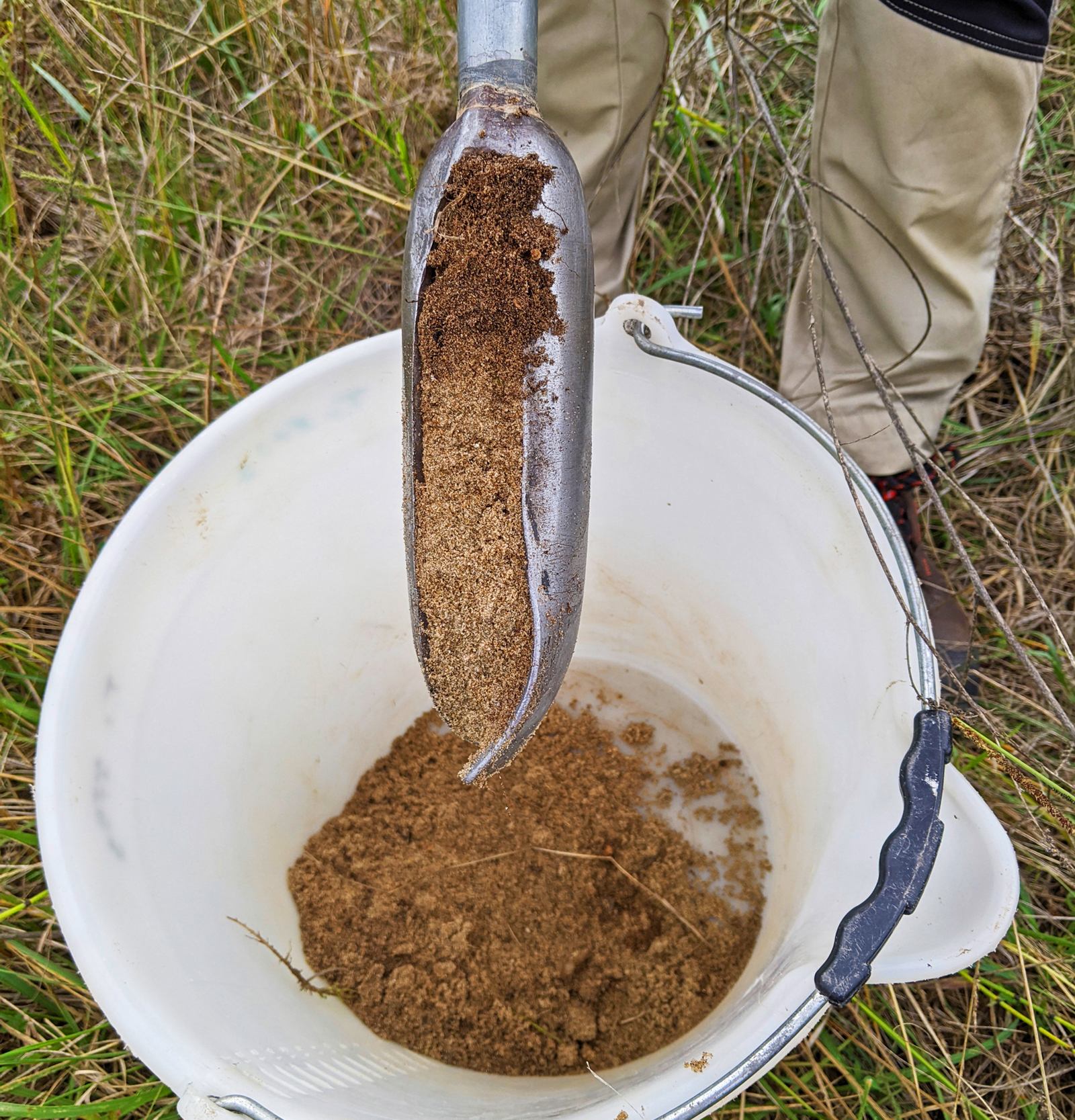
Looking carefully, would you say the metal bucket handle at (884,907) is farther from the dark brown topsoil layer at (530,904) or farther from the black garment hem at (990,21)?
the black garment hem at (990,21)

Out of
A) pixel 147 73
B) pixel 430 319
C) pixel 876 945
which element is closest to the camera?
pixel 876 945

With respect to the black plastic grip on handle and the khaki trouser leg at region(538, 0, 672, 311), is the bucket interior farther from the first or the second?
the khaki trouser leg at region(538, 0, 672, 311)

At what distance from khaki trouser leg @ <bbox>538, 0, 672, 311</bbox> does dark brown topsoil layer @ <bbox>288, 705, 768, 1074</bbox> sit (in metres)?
0.79

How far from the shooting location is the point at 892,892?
54cm

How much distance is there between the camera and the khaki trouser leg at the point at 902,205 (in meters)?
0.85

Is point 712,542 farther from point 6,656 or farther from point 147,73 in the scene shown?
point 147,73

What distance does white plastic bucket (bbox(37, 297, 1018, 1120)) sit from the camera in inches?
25.7

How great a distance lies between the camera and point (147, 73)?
1313 millimetres

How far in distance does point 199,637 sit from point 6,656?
1.33ft

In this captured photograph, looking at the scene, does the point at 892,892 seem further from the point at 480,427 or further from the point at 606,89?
the point at 606,89

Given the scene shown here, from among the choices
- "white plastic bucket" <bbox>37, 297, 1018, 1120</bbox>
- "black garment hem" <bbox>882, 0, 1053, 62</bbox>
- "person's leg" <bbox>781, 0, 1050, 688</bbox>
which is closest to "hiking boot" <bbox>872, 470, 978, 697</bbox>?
"person's leg" <bbox>781, 0, 1050, 688</bbox>

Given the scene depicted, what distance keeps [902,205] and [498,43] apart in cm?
60

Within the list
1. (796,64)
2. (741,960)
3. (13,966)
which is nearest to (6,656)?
(13,966)

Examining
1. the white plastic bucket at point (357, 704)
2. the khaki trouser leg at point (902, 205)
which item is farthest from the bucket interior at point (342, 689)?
the khaki trouser leg at point (902, 205)
